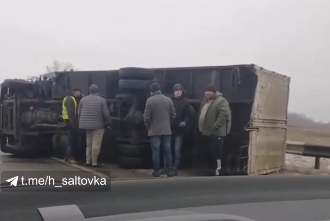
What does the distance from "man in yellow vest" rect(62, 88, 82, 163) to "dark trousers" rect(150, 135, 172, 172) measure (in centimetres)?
172

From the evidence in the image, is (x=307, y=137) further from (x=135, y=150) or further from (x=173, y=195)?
(x=173, y=195)

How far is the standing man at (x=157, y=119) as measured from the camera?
269 inches

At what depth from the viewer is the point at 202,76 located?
7.75 m

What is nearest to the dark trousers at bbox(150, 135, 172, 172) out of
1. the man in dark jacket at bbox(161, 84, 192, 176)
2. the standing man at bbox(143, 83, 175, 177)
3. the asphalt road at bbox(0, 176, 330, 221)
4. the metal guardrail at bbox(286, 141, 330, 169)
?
the standing man at bbox(143, 83, 175, 177)

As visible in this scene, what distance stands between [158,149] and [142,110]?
886mm

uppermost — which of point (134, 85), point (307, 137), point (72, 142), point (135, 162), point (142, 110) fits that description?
point (134, 85)

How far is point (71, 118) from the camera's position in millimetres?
7863

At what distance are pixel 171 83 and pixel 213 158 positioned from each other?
1.65m

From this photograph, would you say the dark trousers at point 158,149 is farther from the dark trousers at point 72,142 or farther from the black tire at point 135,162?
the dark trousers at point 72,142

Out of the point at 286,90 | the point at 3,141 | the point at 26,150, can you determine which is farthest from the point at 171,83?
the point at 3,141

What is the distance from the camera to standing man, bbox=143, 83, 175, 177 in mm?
6840

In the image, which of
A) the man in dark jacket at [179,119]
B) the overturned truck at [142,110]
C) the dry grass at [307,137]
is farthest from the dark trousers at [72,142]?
the dry grass at [307,137]

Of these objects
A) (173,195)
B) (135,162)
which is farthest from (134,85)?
(173,195)

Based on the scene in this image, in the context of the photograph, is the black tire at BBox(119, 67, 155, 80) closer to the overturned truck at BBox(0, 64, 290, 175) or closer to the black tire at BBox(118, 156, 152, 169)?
the overturned truck at BBox(0, 64, 290, 175)
